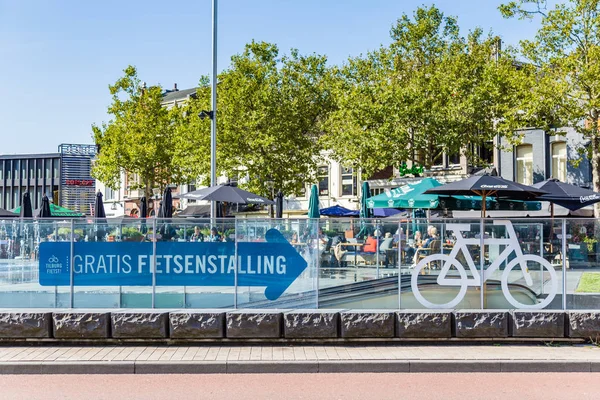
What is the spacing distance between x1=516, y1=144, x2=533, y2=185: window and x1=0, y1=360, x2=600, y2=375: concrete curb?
31087 millimetres

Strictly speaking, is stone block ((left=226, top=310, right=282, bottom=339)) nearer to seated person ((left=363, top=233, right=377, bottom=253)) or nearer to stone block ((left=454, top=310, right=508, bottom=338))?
seated person ((left=363, top=233, right=377, bottom=253))

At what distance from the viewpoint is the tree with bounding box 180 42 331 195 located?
41.4m

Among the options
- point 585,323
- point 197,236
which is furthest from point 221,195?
point 585,323

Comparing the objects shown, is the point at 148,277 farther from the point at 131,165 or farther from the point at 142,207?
the point at 131,165

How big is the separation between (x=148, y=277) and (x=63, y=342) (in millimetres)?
1653

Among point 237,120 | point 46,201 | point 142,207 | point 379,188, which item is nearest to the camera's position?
point 46,201

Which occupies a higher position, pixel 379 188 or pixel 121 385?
pixel 379 188

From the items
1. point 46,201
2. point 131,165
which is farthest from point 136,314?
point 131,165

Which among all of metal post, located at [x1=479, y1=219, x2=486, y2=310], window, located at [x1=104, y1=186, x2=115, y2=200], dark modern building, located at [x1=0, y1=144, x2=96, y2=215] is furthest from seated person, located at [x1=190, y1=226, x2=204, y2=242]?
dark modern building, located at [x1=0, y1=144, x2=96, y2=215]

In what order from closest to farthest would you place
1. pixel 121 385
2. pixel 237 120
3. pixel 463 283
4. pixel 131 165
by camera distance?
pixel 121 385
pixel 463 283
pixel 237 120
pixel 131 165

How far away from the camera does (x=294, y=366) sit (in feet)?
30.8

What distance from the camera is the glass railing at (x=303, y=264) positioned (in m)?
11.2

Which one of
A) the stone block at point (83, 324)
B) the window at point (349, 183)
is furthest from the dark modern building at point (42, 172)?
the stone block at point (83, 324)

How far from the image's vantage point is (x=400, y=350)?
33.5 feet
